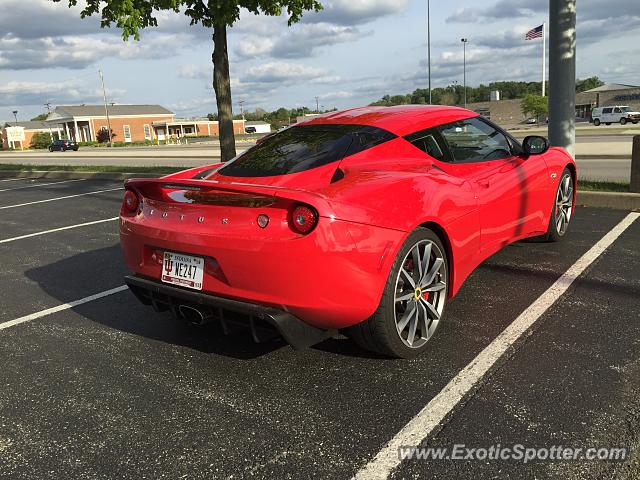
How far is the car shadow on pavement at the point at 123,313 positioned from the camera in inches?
132

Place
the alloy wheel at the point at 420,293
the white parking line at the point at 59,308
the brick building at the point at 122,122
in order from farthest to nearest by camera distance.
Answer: the brick building at the point at 122,122 < the white parking line at the point at 59,308 < the alloy wheel at the point at 420,293

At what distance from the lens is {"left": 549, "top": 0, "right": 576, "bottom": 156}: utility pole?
7.71 metres

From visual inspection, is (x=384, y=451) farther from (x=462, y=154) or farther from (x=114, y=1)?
(x=114, y=1)

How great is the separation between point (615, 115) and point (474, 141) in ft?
166

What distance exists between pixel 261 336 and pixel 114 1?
8985 mm

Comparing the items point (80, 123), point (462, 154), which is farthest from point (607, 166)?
point (80, 123)

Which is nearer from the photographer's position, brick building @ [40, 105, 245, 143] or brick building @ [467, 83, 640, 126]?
brick building @ [467, 83, 640, 126]

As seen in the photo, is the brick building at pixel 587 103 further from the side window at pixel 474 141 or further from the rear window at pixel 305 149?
the rear window at pixel 305 149

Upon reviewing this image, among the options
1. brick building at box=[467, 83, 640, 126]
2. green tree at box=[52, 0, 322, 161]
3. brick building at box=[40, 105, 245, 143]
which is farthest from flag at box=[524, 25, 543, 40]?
brick building at box=[40, 105, 245, 143]

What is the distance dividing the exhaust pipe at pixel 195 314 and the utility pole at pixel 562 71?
683 centimetres

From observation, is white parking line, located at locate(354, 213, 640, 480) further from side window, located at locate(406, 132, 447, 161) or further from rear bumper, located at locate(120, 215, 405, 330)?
side window, located at locate(406, 132, 447, 161)

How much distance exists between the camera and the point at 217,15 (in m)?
10.8

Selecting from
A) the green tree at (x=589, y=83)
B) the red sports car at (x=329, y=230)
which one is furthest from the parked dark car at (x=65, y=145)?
the green tree at (x=589, y=83)

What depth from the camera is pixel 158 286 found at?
3.02m
